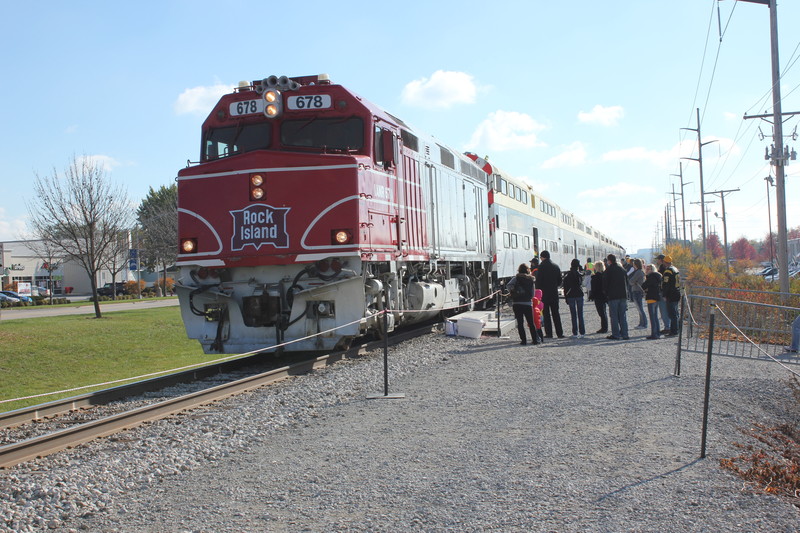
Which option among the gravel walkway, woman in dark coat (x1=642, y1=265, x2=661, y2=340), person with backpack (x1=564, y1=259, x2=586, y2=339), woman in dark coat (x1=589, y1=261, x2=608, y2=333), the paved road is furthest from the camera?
the paved road

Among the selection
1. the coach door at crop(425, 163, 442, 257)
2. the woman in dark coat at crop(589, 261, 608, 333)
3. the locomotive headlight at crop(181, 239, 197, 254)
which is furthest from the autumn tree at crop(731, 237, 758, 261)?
the locomotive headlight at crop(181, 239, 197, 254)

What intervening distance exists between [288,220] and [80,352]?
11150 mm

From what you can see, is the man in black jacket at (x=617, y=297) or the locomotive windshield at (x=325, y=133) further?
the man in black jacket at (x=617, y=297)

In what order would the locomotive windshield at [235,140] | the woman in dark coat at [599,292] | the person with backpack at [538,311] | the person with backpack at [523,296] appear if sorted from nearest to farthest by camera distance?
the locomotive windshield at [235,140], the person with backpack at [523,296], the person with backpack at [538,311], the woman in dark coat at [599,292]

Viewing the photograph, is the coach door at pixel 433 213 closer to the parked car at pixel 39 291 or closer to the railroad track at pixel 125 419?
the railroad track at pixel 125 419

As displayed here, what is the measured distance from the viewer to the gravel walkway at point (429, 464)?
4.39 meters

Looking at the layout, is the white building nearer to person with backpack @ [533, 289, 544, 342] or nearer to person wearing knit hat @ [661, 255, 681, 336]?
person with backpack @ [533, 289, 544, 342]

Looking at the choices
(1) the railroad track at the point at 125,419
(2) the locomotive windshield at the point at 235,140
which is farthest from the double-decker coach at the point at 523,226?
(1) the railroad track at the point at 125,419

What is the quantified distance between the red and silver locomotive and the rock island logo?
0.05 feet

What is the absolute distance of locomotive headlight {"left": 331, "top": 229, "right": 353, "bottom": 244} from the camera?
10125mm

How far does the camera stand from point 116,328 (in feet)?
75.7

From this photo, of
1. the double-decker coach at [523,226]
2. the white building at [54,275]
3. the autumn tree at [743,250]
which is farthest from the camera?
the autumn tree at [743,250]

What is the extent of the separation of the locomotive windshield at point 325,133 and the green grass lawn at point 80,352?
23.6 ft

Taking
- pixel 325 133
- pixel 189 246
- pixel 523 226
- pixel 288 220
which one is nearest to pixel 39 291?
pixel 523 226
